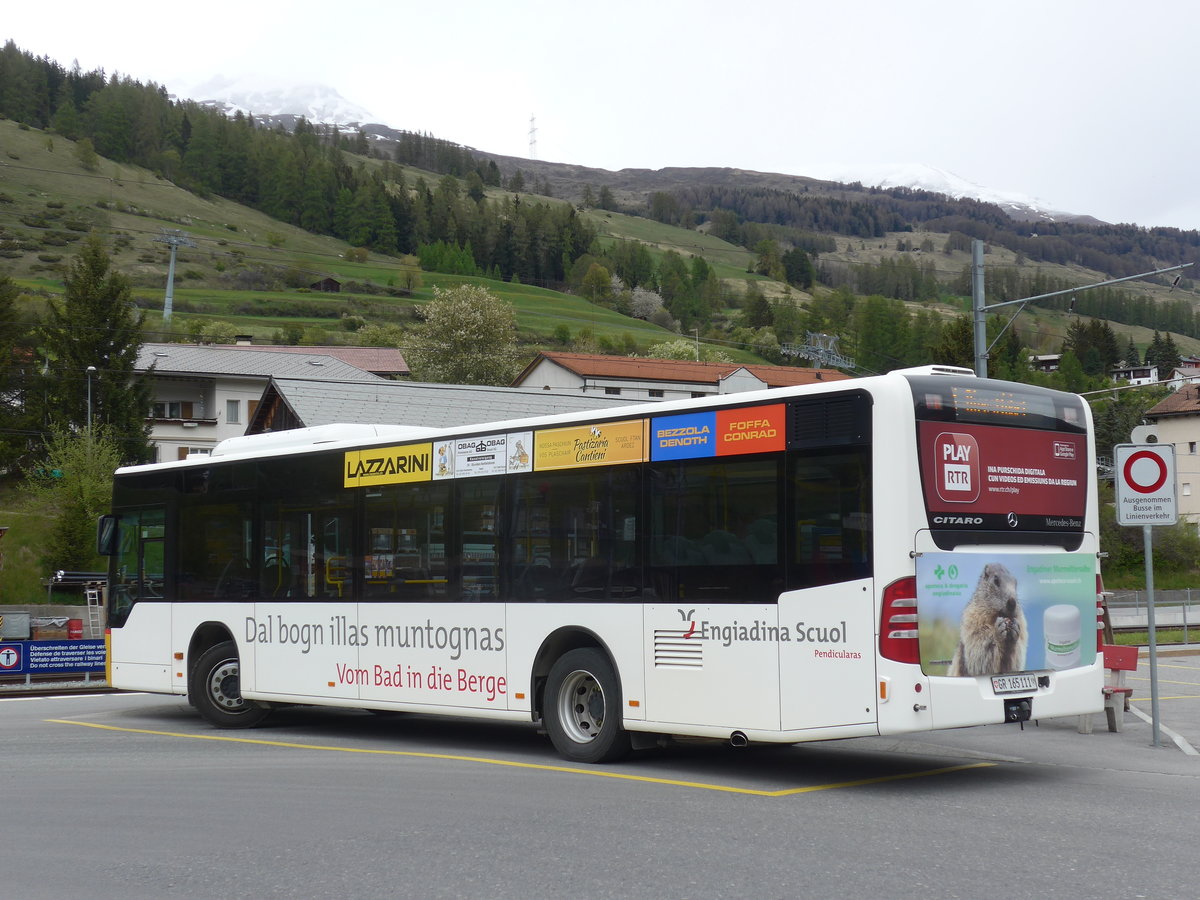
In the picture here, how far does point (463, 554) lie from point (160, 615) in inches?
221

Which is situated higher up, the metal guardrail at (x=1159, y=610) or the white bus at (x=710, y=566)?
the white bus at (x=710, y=566)

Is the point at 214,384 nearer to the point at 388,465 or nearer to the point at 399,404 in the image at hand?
the point at 399,404

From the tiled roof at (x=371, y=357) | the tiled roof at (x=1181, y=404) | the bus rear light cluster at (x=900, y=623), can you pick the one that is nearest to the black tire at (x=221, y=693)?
the bus rear light cluster at (x=900, y=623)

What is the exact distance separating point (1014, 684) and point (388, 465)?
270 inches

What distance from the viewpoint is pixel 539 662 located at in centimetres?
1238

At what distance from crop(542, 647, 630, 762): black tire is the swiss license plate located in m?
3.23

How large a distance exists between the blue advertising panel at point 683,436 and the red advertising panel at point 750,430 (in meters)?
0.10

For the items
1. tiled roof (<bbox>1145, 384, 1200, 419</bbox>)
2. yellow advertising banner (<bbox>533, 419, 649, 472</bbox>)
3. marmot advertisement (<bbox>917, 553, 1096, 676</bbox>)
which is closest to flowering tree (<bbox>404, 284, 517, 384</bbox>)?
tiled roof (<bbox>1145, 384, 1200, 419</bbox>)

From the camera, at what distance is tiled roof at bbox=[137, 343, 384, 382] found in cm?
8362

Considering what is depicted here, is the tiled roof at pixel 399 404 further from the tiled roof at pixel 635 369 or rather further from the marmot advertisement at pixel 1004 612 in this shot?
the marmot advertisement at pixel 1004 612

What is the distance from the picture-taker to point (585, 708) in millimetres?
12133

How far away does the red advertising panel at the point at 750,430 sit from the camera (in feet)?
34.7

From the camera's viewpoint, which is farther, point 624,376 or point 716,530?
point 624,376

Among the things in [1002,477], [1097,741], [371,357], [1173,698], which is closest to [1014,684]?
[1002,477]
